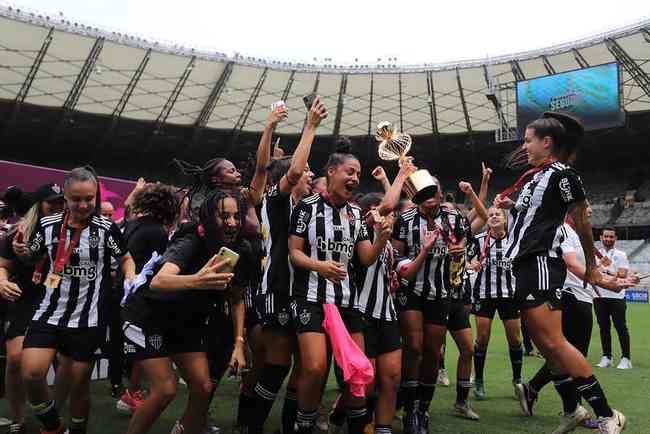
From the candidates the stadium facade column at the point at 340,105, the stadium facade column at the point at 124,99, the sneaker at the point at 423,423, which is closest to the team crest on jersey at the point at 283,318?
the sneaker at the point at 423,423

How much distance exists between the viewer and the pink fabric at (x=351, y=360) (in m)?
3.19

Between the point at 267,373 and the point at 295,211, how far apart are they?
3.55ft

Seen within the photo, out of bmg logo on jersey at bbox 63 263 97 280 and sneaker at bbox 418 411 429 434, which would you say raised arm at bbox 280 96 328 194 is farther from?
sneaker at bbox 418 411 429 434

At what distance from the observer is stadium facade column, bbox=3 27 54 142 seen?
78.6 feet

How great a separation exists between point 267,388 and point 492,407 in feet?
8.88

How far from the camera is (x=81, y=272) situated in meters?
3.85

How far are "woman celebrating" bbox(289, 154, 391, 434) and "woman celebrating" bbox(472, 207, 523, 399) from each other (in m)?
2.58

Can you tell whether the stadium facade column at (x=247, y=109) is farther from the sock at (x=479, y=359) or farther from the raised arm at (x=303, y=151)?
the raised arm at (x=303, y=151)

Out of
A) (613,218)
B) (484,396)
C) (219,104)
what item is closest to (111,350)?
(484,396)

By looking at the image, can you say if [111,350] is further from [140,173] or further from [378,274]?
[140,173]

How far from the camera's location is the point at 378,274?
4.13 meters

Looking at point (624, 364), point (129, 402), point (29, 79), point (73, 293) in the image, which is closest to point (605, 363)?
point (624, 364)

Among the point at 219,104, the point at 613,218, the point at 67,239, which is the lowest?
the point at 67,239

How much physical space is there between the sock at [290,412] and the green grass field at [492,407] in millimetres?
739
